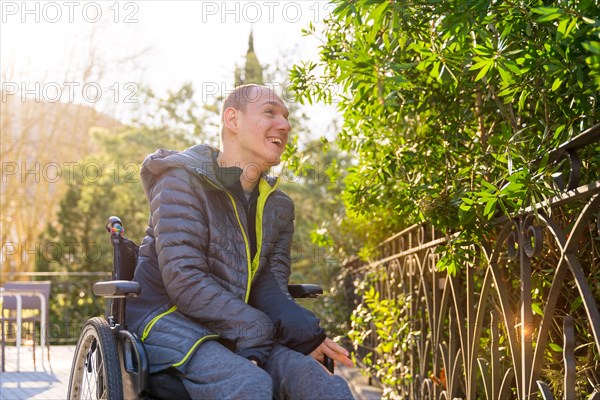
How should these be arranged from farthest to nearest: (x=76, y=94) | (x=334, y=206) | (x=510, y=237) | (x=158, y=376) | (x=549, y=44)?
(x=76, y=94) → (x=334, y=206) → (x=510, y=237) → (x=158, y=376) → (x=549, y=44)

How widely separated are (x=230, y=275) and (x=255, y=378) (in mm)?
454

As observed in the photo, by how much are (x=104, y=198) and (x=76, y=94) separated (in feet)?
17.1

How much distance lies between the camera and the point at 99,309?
1521 centimetres

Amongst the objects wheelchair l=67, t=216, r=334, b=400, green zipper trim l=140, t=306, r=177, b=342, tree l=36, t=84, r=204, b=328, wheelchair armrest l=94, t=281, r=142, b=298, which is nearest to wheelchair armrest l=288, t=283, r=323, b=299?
wheelchair l=67, t=216, r=334, b=400

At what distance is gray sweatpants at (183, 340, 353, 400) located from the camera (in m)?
2.47

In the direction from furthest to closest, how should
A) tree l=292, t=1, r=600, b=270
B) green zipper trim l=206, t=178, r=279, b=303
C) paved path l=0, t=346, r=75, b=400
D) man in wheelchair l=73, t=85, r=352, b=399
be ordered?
paved path l=0, t=346, r=75, b=400 < green zipper trim l=206, t=178, r=279, b=303 < man in wheelchair l=73, t=85, r=352, b=399 < tree l=292, t=1, r=600, b=270

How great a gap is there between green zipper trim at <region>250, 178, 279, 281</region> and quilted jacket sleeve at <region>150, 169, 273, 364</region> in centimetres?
24

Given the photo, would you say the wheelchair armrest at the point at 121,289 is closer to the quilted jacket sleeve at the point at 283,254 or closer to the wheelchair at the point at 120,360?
the wheelchair at the point at 120,360

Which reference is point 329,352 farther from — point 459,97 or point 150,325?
point 459,97

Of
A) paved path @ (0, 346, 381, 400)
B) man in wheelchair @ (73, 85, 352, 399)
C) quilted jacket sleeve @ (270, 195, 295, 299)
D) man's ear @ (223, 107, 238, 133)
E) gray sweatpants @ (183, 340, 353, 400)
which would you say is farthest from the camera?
paved path @ (0, 346, 381, 400)

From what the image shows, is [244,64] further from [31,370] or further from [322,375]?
[322,375]

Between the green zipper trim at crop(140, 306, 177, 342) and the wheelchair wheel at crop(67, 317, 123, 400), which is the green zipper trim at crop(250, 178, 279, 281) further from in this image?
the wheelchair wheel at crop(67, 317, 123, 400)

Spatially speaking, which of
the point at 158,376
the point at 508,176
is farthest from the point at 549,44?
the point at 158,376

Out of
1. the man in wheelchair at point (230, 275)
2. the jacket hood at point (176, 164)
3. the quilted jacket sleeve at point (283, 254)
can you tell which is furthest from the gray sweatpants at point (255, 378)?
the jacket hood at point (176, 164)
